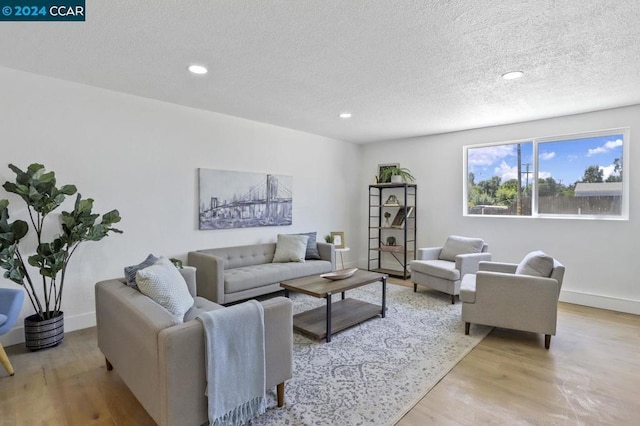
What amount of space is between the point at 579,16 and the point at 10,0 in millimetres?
3538

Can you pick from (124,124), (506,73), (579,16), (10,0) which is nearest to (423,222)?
(506,73)

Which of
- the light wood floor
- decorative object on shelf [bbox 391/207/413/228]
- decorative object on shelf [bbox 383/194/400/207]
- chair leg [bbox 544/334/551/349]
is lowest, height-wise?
the light wood floor

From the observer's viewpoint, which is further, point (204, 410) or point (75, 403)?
point (75, 403)

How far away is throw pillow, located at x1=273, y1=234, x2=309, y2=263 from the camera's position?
4.57m

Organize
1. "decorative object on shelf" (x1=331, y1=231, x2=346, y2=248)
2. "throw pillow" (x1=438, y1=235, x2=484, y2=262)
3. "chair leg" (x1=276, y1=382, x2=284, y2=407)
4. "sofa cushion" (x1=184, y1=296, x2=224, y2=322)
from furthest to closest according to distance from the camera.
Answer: "decorative object on shelf" (x1=331, y1=231, x2=346, y2=248), "throw pillow" (x1=438, y1=235, x2=484, y2=262), "sofa cushion" (x1=184, y1=296, x2=224, y2=322), "chair leg" (x1=276, y1=382, x2=284, y2=407)

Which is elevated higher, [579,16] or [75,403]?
[579,16]

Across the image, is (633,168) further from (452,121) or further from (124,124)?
(124,124)

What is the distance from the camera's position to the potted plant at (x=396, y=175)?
554cm

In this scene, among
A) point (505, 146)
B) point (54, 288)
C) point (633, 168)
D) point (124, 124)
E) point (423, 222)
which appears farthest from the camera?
point (423, 222)

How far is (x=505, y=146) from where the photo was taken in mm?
4812

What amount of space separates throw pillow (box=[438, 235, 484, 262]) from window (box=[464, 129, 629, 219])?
723mm

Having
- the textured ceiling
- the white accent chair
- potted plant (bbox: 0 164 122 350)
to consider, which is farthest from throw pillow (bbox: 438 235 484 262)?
potted plant (bbox: 0 164 122 350)

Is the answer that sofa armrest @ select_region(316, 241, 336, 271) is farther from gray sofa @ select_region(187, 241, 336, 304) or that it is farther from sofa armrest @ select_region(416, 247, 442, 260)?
sofa armrest @ select_region(416, 247, 442, 260)

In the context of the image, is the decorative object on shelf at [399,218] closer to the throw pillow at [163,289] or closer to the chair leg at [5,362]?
the throw pillow at [163,289]
